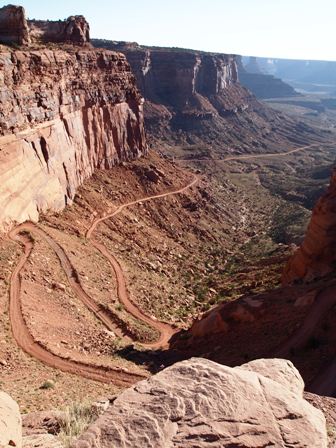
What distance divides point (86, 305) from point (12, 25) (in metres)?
30.0

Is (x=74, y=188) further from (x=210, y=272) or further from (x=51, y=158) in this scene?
(x=210, y=272)

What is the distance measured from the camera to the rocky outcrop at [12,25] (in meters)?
46.8

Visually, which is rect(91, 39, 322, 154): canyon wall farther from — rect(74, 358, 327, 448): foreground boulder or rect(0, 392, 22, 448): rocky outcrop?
rect(74, 358, 327, 448): foreground boulder

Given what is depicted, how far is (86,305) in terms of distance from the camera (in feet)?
108

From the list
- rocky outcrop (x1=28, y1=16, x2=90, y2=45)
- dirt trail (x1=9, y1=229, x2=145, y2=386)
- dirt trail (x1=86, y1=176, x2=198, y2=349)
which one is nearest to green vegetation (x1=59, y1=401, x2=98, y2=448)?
dirt trail (x1=9, y1=229, x2=145, y2=386)

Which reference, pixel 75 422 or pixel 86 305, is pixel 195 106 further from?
pixel 75 422

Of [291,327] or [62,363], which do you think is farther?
[291,327]

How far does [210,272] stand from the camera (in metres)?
52.3

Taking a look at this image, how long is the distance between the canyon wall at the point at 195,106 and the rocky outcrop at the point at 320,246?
88.9 meters

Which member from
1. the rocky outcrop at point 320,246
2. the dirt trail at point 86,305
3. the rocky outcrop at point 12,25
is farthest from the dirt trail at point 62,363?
the rocky outcrop at point 12,25

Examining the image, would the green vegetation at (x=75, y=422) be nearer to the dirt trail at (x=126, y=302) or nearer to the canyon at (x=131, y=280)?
the canyon at (x=131, y=280)

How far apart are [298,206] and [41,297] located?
207ft

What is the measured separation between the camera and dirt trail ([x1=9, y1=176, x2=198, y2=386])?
80.5 ft

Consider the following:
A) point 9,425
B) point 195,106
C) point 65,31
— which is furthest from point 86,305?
point 195,106
